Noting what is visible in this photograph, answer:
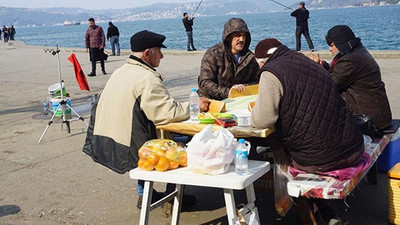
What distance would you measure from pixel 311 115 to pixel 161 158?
1.11 meters

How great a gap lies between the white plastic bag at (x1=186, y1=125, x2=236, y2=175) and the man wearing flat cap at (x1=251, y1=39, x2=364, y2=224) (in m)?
0.41

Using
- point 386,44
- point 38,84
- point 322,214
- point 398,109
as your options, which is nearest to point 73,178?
point 322,214

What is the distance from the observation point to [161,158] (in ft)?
11.8

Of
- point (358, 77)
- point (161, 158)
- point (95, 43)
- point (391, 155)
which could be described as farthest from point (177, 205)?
point (95, 43)

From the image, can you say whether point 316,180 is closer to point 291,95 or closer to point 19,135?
A: point 291,95

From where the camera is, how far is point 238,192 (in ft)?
16.5

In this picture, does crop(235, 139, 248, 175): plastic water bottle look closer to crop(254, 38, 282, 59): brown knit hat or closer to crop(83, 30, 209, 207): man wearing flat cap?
crop(83, 30, 209, 207): man wearing flat cap

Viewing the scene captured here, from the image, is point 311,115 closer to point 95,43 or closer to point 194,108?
point 194,108

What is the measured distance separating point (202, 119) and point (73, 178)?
237 cm

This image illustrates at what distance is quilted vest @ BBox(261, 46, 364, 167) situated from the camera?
11.9 ft

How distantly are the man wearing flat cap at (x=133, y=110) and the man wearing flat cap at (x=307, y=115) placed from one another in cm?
79

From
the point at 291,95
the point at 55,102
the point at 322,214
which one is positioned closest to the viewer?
the point at 291,95

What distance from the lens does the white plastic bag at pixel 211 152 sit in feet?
11.2

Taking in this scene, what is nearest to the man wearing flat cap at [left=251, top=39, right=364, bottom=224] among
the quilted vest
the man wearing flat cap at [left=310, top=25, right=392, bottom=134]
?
the quilted vest
